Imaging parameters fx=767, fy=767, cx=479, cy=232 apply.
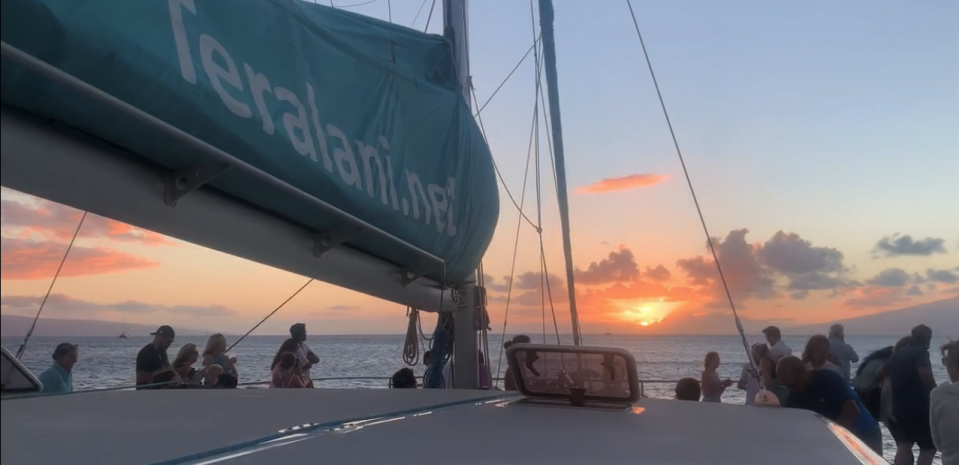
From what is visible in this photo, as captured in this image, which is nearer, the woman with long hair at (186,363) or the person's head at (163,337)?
the person's head at (163,337)

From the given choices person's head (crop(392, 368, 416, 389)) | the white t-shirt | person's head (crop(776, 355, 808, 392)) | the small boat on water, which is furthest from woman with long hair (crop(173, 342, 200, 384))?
person's head (crop(776, 355, 808, 392))

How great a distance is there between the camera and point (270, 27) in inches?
79.1

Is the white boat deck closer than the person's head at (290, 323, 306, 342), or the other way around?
the white boat deck

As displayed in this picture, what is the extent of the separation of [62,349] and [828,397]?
414 centimetres

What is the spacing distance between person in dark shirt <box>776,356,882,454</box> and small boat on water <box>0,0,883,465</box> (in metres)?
1.97

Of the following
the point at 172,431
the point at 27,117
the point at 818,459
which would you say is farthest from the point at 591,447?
the point at 27,117

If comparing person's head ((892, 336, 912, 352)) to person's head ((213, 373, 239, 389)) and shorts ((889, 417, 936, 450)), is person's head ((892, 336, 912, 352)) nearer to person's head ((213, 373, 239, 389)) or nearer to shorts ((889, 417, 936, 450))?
shorts ((889, 417, 936, 450))

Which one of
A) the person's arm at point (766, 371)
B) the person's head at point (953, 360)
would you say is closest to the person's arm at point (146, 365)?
the person's arm at point (766, 371)

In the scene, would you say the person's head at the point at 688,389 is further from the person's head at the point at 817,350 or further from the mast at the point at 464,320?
the mast at the point at 464,320

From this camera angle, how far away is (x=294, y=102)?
2016 mm

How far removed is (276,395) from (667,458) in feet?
4.99

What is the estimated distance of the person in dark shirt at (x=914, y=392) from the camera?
5.97 meters

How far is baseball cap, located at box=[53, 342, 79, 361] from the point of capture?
1033 mm

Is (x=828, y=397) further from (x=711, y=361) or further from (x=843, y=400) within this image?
(x=711, y=361)
